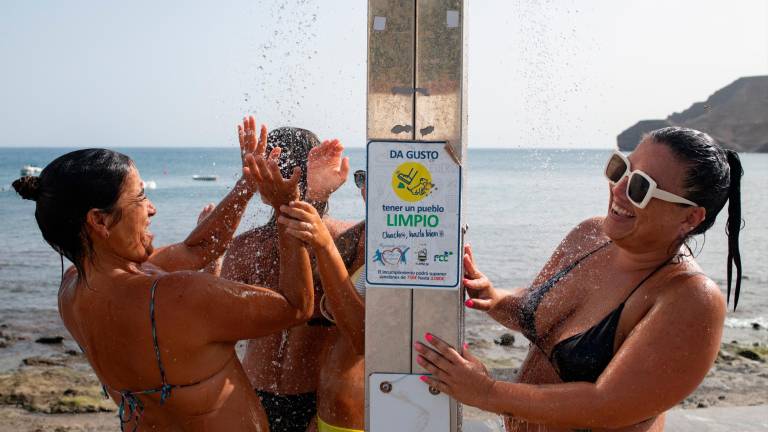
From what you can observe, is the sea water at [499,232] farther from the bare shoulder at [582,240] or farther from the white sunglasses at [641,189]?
the white sunglasses at [641,189]

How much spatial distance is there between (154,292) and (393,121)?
3.31 feet

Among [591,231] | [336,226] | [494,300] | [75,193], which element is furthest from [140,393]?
[591,231]

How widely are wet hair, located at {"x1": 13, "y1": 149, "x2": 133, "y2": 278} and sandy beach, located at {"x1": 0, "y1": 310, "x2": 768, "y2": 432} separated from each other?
4.34 m

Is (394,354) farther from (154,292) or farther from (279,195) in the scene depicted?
(154,292)

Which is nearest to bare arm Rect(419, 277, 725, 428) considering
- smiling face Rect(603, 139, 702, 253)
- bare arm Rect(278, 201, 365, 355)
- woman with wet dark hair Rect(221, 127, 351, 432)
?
smiling face Rect(603, 139, 702, 253)

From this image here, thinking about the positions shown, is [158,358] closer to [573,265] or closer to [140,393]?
[140,393]

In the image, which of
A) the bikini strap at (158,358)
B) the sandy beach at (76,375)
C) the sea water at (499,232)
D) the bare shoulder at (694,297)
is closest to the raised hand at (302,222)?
the bikini strap at (158,358)

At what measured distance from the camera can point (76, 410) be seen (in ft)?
25.3

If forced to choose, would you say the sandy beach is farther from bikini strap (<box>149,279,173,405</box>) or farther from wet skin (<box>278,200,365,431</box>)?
bikini strap (<box>149,279,173,405</box>)

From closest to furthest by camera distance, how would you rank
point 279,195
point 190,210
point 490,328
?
point 279,195, point 490,328, point 190,210

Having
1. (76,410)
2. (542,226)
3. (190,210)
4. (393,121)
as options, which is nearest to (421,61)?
(393,121)

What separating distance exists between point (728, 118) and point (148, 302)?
55.4 ft

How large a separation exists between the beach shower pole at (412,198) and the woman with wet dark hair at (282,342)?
118 centimetres

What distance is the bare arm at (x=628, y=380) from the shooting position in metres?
2.08
